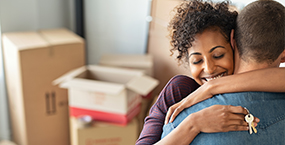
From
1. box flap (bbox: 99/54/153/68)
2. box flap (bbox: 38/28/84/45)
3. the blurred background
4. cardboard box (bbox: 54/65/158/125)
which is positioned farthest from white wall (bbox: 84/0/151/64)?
cardboard box (bbox: 54/65/158/125)

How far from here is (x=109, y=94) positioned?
2.03 metres

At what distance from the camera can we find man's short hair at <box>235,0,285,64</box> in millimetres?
699

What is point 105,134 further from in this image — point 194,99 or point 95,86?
point 194,99

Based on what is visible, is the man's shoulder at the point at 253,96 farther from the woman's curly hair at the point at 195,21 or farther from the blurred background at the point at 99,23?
the blurred background at the point at 99,23

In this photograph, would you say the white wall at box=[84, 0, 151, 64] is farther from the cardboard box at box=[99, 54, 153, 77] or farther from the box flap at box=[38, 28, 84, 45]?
the box flap at box=[38, 28, 84, 45]

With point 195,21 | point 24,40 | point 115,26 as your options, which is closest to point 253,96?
point 195,21

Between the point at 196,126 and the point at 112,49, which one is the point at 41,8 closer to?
the point at 112,49

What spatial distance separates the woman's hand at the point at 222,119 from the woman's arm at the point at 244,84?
5 centimetres

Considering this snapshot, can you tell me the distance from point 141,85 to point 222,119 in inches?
53.7

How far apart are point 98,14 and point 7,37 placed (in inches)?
34.3

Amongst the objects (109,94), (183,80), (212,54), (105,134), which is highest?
(212,54)

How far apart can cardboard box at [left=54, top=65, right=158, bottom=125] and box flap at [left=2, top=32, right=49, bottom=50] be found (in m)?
0.35

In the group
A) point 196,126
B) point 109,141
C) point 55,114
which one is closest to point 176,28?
point 196,126

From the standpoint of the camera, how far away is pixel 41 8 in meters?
2.77
